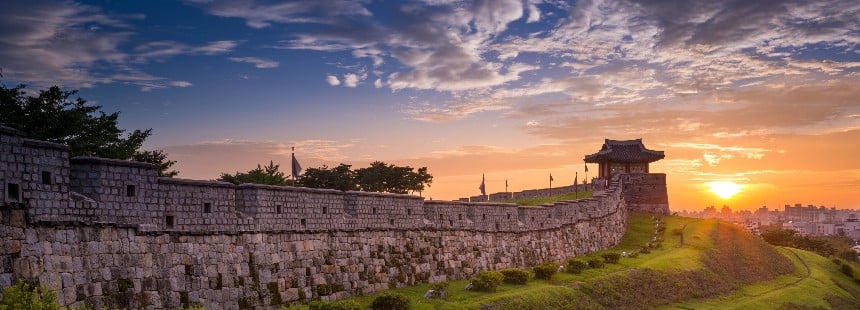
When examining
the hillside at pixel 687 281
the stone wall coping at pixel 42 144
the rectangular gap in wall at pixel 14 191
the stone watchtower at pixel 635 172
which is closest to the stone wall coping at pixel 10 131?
the stone wall coping at pixel 42 144

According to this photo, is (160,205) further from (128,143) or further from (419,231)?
(128,143)

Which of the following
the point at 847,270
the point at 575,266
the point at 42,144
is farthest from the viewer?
the point at 847,270

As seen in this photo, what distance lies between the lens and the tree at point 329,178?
195 ft

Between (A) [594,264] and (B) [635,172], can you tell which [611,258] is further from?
(B) [635,172]

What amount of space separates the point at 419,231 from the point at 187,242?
12.5m

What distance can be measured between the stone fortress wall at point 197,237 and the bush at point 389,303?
1.75m

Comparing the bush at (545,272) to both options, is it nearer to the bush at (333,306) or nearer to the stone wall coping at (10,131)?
the bush at (333,306)

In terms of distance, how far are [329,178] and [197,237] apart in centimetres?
4137

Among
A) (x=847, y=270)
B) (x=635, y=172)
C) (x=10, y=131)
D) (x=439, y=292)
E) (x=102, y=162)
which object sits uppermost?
(x=635, y=172)

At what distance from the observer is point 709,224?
58781 millimetres

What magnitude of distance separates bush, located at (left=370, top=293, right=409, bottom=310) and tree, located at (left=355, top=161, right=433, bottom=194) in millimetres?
39913

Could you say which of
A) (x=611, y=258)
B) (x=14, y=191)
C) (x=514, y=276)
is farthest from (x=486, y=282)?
(x=14, y=191)

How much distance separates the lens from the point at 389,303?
2227 centimetres

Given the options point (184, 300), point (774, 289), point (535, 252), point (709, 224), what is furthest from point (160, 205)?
point (709, 224)
